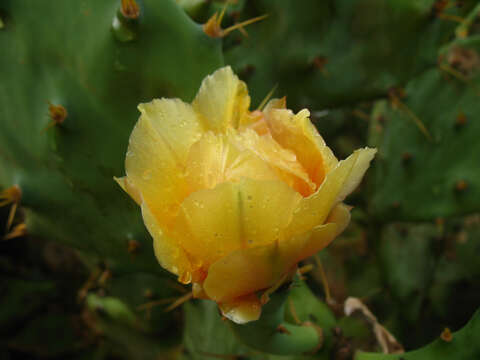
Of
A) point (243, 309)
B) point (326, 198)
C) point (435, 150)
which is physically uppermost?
point (326, 198)

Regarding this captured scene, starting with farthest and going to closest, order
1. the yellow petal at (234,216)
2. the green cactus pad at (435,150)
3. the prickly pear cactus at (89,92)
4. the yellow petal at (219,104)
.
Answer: the green cactus pad at (435,150)
the prickly pear cactus at (89,92)
the yellow petal at (219,104)
the yellow petal at (234,216)

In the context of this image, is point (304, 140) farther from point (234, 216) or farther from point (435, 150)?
point (435, 150)

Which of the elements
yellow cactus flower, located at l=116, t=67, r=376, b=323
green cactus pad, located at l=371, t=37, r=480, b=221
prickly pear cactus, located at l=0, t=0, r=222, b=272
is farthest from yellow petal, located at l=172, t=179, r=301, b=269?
green cactus pad, located at l=371, t=37, r=480, b=221

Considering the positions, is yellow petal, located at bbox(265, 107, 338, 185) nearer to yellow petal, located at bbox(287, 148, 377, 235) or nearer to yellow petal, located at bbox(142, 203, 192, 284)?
yellow petal, located at bbox(287, 148, 377, 235)

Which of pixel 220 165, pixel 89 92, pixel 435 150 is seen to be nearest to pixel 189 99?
pixel 89 92

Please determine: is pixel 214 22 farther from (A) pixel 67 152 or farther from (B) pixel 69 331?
(B) pixel 69 331

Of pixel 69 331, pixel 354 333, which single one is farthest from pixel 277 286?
pixel 69 331

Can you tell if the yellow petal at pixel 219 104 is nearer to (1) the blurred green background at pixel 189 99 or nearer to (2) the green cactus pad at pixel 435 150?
(1) the blurred green background at pixel 189 99

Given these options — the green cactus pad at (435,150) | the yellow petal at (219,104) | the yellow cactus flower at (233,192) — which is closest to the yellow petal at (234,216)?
the yellow cactus flower at (233,192)
